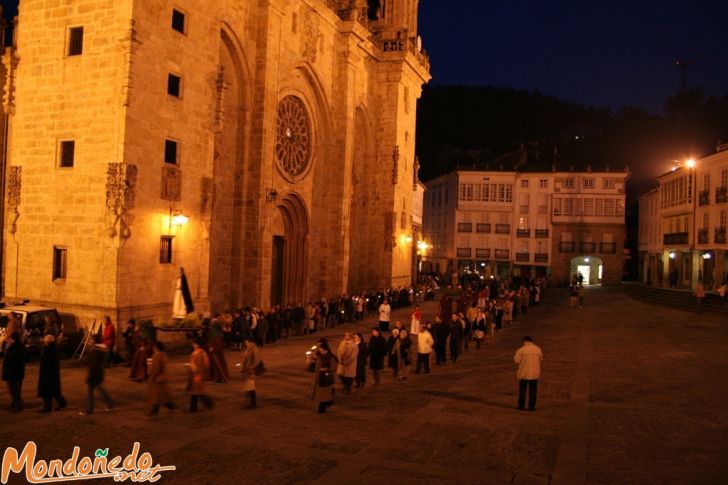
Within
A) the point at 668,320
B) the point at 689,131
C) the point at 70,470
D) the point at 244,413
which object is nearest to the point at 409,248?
the point at 668,320

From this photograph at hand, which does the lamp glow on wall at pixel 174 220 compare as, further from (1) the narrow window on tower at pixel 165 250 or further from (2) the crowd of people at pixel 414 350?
(2) the crowd of people at pixel 414 350

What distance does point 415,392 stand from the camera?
14.2 meters

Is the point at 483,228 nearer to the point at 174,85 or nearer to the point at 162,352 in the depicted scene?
the point at 174,85

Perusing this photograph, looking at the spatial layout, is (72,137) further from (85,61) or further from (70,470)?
(70,470)

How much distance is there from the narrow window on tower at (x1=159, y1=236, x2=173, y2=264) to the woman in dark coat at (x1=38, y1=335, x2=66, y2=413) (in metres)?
7.98

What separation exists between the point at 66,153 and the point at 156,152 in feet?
8.81

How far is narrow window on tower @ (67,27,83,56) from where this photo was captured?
741 inches

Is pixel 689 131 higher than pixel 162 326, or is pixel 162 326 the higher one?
pixel 689 131

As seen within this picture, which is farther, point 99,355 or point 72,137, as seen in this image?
point 72,137

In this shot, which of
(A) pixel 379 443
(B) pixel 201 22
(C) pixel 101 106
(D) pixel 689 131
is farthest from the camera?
(D) pixel 689 131

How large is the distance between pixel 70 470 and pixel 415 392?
7.71m

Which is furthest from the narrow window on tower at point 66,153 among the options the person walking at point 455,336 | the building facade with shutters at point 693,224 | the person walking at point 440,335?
the building facade with shutters at point 693,224

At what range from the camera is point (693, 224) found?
4138 centimetres

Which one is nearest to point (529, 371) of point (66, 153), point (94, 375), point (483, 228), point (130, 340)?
point (94, 375)
